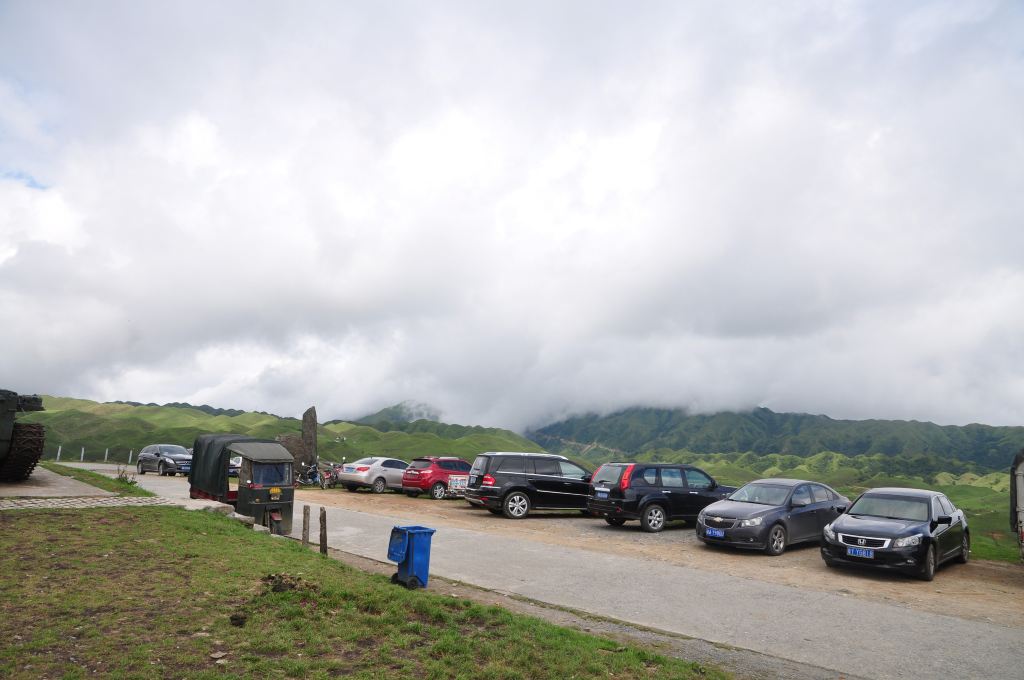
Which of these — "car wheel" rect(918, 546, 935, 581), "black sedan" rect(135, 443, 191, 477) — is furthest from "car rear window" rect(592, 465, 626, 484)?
"black sedan" rect(135, 443, 191, 477)

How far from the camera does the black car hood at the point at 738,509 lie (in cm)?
1326

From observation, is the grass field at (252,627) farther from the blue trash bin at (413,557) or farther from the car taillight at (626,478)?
the car taillight at (626,478)

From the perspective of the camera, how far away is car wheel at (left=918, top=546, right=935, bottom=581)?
10922 millimetres

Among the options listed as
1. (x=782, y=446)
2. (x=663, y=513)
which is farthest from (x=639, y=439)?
(x=663, y=513)

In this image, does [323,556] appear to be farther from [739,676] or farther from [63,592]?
[739,676]

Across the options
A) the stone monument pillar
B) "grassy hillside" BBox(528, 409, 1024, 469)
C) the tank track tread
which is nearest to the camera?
the tank track tread

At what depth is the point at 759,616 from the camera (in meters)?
8.16

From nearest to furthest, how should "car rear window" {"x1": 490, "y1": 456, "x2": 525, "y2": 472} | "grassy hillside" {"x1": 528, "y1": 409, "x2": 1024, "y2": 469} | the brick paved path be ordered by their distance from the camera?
the brick paved path, "car rear window" {"x1": 490, "y1": 456, "x2": 525, "y2": 472}, "grassy hillside" {"x1": 528, "y1": 409, "x2": 1024, "y2": 469}

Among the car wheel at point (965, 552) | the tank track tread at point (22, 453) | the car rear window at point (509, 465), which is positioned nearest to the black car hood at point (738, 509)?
the car wheel at point (965, 552)

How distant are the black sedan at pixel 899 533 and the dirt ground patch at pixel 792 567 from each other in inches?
12.3

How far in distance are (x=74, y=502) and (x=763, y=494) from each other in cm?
1457

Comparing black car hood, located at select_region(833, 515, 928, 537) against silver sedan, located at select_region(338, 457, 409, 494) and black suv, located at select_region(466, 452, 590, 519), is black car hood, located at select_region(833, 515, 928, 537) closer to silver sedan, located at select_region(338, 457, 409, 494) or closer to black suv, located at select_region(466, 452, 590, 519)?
black suv, located at select_region(466, 452, 590, 519)

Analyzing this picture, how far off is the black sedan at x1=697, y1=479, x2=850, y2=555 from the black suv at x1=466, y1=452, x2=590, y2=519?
503 cm

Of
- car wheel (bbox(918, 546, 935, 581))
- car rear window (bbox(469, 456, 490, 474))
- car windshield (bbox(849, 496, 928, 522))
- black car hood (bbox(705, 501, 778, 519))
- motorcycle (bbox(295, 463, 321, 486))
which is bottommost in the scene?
motorcycle (bbox(295, 463, 321, 486))
